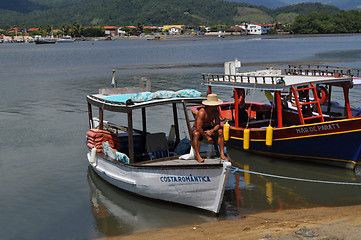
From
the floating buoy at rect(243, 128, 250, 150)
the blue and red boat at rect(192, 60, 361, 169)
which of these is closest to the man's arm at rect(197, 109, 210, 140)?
the blue and red boat at rect(192, 60, 361, 169)

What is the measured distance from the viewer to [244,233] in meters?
10.5

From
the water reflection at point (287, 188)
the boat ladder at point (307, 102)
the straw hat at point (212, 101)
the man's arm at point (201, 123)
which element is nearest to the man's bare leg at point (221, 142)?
the man's arm at point (201, 123)

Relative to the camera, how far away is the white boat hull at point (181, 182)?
11320mm

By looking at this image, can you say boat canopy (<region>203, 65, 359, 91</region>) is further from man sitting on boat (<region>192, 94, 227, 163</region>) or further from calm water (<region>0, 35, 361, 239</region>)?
man sitting on boat (<region>192, 94, 227, 163</region>)

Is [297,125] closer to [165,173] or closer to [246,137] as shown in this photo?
[246,137]

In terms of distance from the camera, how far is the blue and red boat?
597 inches

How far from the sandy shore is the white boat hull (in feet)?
2.46

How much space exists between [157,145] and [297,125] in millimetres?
5551

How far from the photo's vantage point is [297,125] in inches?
653

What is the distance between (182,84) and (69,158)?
22.3 meters

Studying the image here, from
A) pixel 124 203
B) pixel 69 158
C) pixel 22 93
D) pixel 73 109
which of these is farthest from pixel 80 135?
pixel 22 93

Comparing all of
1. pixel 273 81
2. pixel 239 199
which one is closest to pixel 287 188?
pixel 239 199

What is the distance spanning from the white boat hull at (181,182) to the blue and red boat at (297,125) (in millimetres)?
5350

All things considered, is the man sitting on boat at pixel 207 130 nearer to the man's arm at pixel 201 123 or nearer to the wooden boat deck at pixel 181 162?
the man's arm at pixel 201 123
